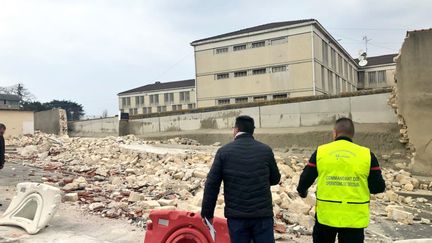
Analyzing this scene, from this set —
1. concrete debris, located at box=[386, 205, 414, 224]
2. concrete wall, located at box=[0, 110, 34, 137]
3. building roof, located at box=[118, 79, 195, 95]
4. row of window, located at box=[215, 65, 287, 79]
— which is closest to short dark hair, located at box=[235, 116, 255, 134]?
concrete debris, located at box=[386, 205, 414, 224]

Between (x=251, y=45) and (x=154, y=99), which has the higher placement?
(x=251, y=45)

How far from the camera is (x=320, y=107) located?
731 inches

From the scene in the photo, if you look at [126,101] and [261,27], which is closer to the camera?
[261,27]

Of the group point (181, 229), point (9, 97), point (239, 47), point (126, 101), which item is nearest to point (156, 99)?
point (126, 101)

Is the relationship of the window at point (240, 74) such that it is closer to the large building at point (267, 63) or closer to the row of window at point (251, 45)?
the large building at point (267, 63)

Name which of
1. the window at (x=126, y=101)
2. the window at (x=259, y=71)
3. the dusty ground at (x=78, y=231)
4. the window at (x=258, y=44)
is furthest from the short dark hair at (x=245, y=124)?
the window at (x=126, y=101)

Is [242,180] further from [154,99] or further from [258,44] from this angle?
[154,99]

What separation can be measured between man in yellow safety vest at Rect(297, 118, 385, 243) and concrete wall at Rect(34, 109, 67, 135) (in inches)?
1081

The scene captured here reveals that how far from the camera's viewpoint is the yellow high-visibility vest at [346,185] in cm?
344

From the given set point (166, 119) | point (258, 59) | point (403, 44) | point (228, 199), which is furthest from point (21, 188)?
point (258, 59)

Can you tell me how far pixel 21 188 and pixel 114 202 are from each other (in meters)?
1.96

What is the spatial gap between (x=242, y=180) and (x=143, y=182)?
7252 millimetres

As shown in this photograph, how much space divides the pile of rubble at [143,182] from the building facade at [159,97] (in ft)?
105

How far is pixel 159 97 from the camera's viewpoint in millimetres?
54438
